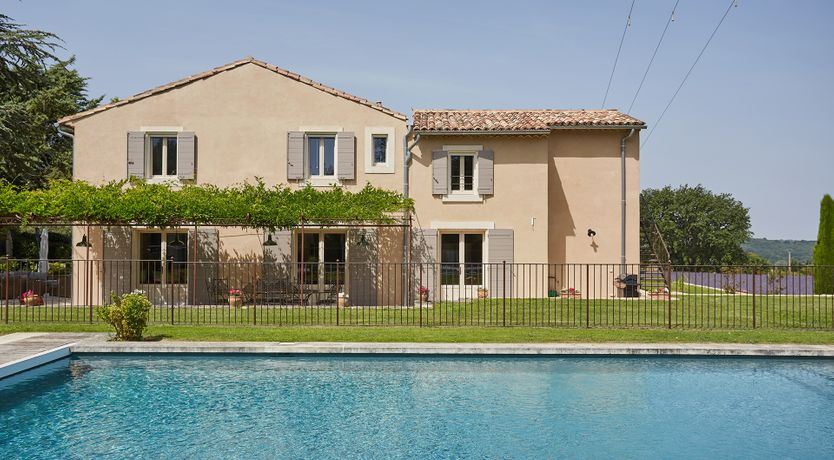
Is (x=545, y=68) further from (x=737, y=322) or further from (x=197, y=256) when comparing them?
(x=197, y=256)

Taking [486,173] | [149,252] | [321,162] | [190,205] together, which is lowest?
[149,252]

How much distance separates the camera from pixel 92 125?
19562 mm

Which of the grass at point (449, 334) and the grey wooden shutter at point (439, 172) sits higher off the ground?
the grey wooden shutter at point (439, 172)

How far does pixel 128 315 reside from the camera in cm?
1197

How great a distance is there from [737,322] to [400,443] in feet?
35.4

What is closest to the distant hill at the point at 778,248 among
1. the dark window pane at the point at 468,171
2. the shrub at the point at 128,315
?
the dark window pane at the point at 468,171

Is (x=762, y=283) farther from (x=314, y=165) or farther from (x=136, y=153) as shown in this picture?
(x=136, y=153)

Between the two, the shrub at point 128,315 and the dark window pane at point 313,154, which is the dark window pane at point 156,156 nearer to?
the dark window pane at point 313,154

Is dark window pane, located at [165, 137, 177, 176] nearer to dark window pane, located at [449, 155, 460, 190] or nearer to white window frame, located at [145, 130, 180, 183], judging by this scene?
white window frame, located at [145, 130, 180, 183]

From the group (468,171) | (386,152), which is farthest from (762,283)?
(386,152)

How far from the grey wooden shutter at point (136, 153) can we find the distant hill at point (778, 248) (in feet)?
326

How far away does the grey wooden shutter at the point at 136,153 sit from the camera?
1950 centimetres

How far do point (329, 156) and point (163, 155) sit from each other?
486 centimetres

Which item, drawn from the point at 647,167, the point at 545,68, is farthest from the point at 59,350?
the point at 647,167
